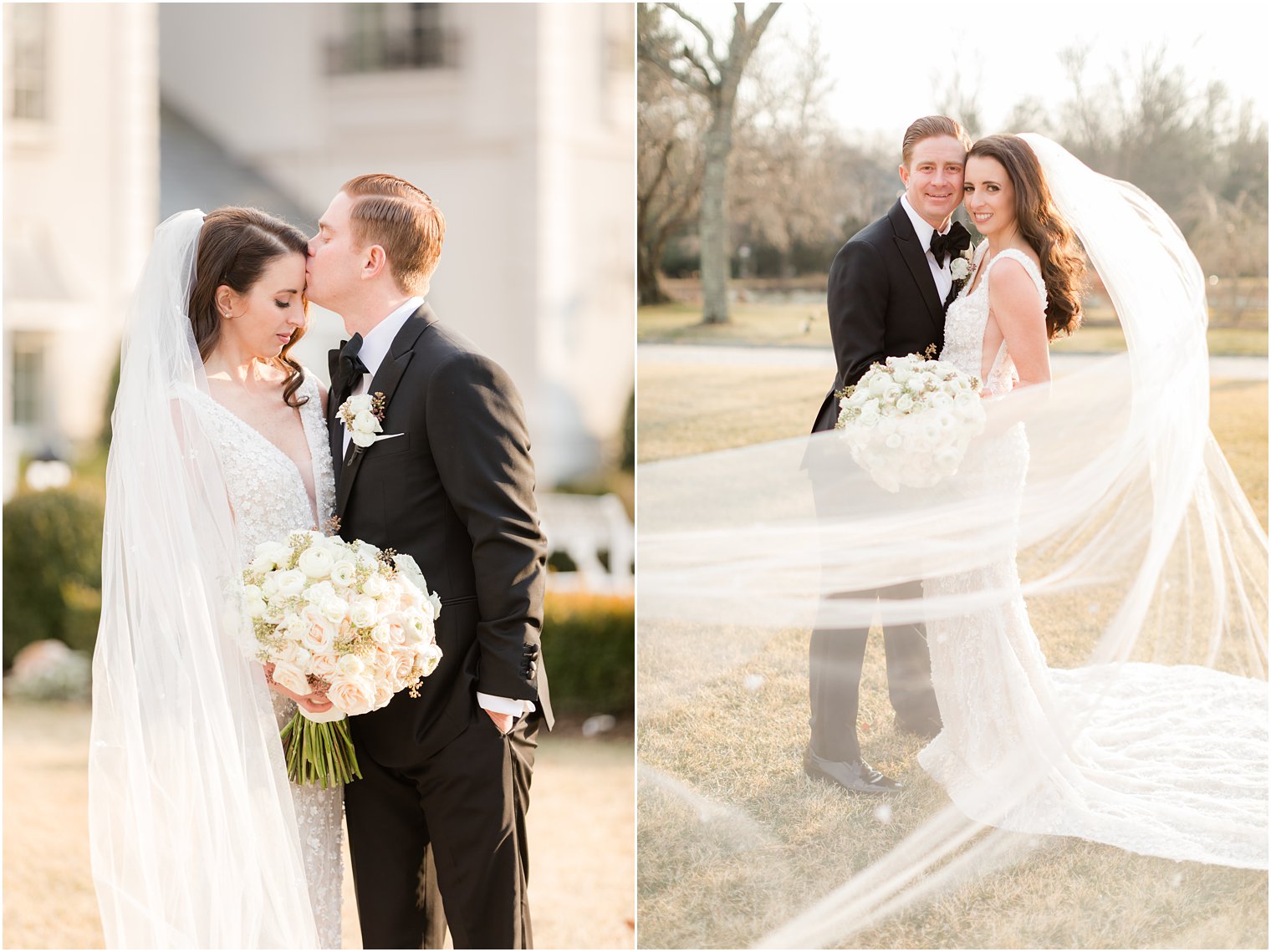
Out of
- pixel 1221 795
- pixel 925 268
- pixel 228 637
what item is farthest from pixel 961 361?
pixel 228 637

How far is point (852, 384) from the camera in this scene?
3197 millimetres

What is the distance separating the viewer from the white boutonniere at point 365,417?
100 inches

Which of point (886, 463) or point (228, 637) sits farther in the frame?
point (886, 463)

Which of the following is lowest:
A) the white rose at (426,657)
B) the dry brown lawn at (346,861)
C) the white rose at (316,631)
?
the dry brown lawn at (346,861)

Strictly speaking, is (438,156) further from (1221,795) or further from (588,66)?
(1221,795)

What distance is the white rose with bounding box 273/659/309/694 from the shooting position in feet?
7.99

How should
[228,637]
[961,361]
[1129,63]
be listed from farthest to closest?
[1129,63], [961,361], [228,637]

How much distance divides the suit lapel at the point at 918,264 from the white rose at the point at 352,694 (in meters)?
1.82

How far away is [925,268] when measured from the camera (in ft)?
10.0

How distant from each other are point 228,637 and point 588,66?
6.09 metres

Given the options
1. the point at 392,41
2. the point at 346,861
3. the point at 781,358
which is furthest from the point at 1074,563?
the point at 392,41

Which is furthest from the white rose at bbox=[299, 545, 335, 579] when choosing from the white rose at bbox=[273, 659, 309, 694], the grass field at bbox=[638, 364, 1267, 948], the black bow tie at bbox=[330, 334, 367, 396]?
the grass field at bbox=[638, 364, 1267, 948]

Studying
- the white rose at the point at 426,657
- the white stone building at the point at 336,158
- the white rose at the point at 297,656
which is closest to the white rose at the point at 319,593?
the white rose at the point at 297,656

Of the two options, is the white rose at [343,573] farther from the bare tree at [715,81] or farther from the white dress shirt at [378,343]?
the bare tree at [715,81]
